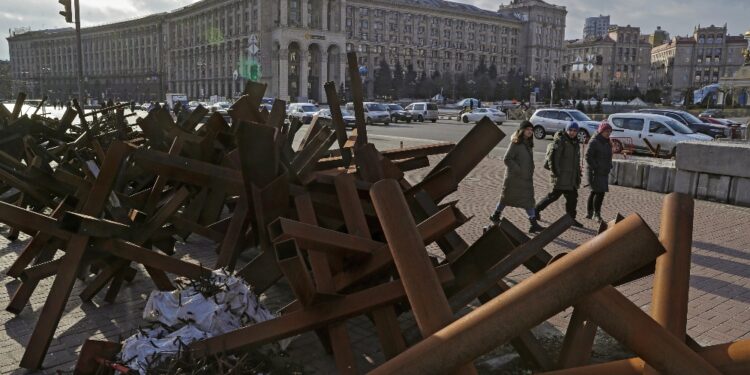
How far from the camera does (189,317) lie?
3314mm

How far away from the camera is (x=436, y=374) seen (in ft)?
4.68

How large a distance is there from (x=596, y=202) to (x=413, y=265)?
8355 mm

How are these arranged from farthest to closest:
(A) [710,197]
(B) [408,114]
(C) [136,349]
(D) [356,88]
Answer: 1. (B) [408,114]
2. (A) [710,197]
3. (D) [356,88]
4. (C) [136,349]

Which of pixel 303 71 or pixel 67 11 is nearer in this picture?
pixel 67 11

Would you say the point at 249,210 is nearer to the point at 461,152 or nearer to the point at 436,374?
the point at 461,152

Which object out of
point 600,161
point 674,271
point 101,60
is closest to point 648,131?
point 600,161

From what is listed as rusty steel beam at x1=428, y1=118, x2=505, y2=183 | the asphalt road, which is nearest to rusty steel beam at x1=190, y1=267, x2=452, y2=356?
rusty steel beam at x1=428, y1=118, x2=505, y2=183

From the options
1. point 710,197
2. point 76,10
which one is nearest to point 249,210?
point 710,197

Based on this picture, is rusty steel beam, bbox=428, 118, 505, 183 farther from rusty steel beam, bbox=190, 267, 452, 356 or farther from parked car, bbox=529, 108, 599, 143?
parked car, bbox=529, 108, 599, 143

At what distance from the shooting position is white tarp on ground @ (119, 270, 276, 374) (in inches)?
117

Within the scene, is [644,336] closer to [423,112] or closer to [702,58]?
[423,112]

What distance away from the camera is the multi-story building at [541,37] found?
148250mm

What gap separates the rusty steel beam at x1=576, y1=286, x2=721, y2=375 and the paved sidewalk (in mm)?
1696

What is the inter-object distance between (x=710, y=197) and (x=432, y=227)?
35.4ft
